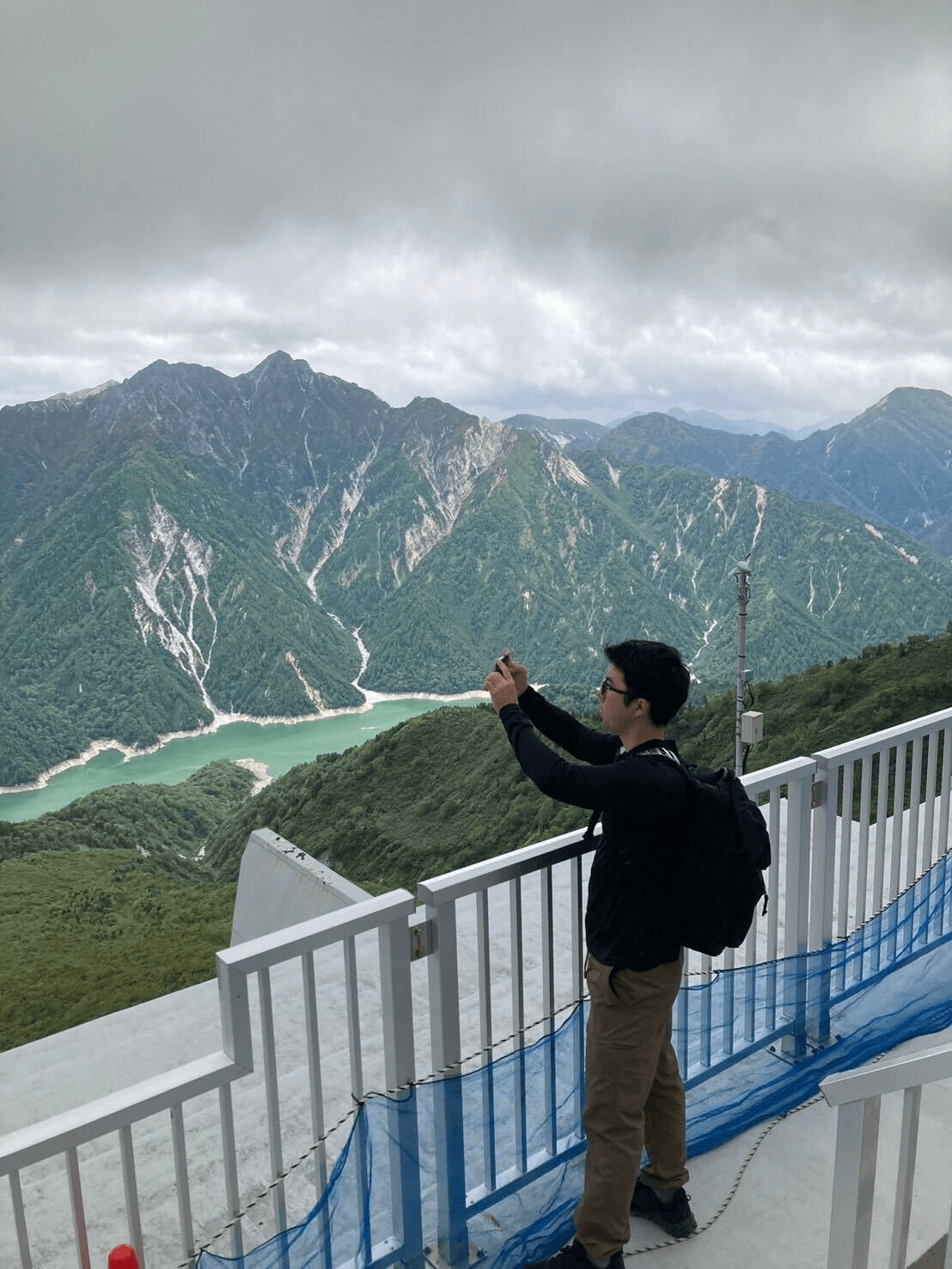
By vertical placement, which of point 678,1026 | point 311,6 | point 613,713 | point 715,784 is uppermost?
point 311,6

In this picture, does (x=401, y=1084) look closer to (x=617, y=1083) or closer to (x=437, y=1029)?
(x=437, y=1029)

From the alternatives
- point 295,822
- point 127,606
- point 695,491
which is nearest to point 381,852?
point 295,822

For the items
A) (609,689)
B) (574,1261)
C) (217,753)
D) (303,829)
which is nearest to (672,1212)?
(574,1261)

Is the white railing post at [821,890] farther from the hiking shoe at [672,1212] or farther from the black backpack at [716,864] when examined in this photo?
the black backpack at [716,864]

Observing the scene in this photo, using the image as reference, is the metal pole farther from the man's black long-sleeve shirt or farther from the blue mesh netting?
the man's black long-sleeve shirt

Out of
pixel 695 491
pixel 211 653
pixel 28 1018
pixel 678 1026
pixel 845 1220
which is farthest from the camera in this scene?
pixel 695 491

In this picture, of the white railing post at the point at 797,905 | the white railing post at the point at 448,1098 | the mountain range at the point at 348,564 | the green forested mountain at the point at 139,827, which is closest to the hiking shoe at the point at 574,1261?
the white railing post at the point at 448,1098

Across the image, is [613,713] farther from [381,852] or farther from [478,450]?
[478,450]
